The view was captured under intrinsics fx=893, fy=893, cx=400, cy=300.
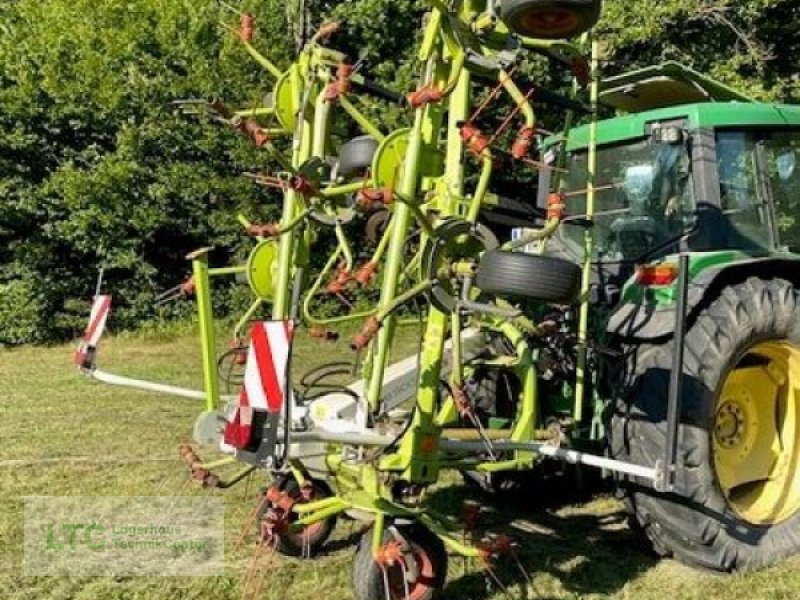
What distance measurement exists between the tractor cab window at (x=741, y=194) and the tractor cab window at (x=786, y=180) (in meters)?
0.12

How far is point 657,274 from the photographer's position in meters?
3.97

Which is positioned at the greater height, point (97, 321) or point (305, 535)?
point (97, 321)

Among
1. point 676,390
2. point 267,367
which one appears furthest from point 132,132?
point 676,390

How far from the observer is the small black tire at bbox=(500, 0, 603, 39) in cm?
300

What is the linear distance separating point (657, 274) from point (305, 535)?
200cm

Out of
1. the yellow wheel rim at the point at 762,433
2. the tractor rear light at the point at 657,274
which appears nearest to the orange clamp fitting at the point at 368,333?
the tractor rear light at the point at 657,274

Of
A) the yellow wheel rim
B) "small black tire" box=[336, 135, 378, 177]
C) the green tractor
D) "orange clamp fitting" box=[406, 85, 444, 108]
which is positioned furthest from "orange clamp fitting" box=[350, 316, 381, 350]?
the yellow wheel rim

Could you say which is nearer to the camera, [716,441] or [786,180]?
[716,441]

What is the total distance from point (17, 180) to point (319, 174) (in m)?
11.2

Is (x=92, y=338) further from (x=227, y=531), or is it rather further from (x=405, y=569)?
(x=405, y=569)

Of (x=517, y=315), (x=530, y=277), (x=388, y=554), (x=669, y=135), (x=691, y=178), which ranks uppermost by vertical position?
(x=669, y=135)

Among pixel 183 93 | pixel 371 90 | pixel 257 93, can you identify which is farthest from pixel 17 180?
pixel 371 90

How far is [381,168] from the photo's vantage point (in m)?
3.85

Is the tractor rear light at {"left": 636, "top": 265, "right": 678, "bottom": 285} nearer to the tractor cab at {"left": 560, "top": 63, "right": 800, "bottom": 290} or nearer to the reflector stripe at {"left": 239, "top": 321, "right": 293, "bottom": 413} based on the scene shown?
the tractor cab at {"left": 560, "top": 63, "right": 800, "bottom": 290}
